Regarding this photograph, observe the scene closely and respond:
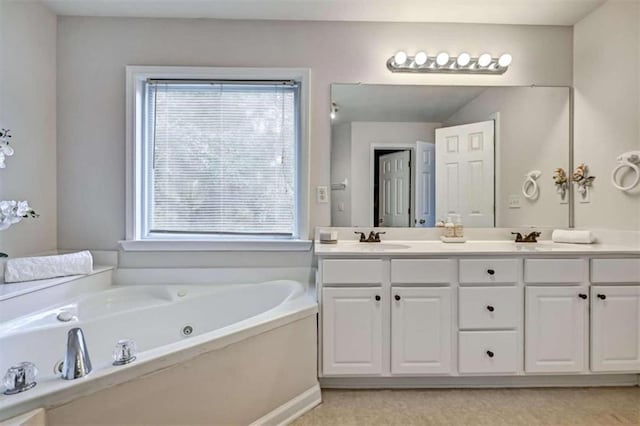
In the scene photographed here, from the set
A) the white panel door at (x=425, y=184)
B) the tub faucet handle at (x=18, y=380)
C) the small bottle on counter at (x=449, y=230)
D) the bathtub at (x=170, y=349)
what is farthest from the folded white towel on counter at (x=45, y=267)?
the small bottle on counter at (x=449, y=230)

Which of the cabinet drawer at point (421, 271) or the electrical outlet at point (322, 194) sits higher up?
the electrical outlet at point (322, 194)

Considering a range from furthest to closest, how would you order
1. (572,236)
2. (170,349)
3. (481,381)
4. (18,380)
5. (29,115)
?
1. (572,236)
2. (29,115)
3. (481,381)
4. (170,349)
5. (18,380)

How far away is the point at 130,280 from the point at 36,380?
137cm

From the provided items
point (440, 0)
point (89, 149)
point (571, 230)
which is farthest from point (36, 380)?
point (571, 230)

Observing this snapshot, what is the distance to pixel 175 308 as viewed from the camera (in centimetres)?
209

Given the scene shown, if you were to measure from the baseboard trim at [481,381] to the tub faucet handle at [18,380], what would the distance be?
1372 mm

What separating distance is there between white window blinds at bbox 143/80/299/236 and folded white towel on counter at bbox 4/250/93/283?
18.9 inches

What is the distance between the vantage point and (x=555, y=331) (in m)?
1.92

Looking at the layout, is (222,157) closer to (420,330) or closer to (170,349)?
(170,349)

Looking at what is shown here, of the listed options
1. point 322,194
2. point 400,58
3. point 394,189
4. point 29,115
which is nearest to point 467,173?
point 394,189

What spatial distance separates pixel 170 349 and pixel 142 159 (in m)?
1.60

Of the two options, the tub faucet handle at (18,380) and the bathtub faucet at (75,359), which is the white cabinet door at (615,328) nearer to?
the bathtub faucet at (75,359)

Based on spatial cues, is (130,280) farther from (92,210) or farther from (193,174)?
(193,174)

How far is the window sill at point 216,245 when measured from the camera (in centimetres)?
234
